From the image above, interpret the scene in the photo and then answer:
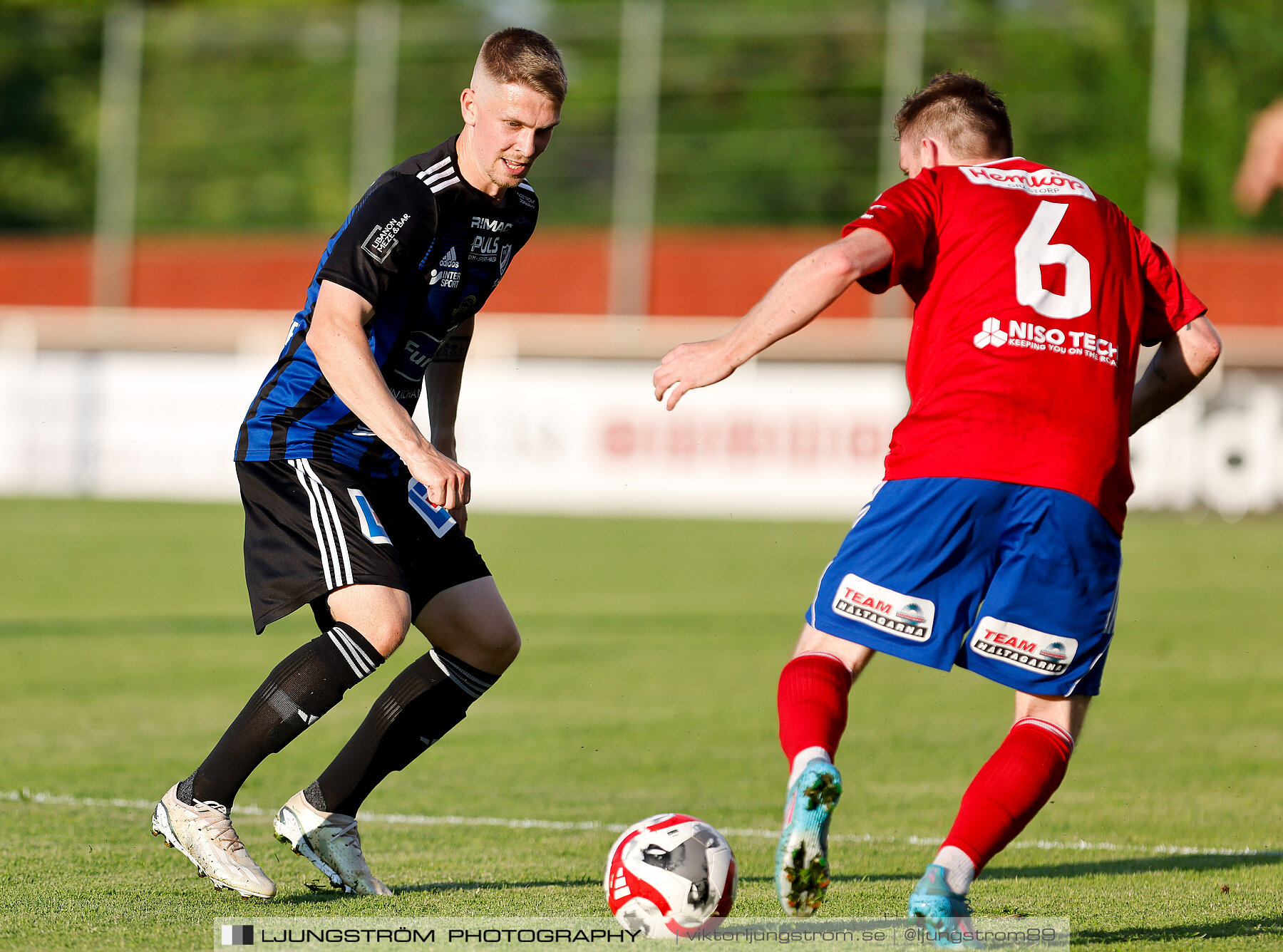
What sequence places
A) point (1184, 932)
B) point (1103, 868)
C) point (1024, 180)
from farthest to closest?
1. point (1103, 868)
2. point (1184, 932)
3. point (1024, 180)

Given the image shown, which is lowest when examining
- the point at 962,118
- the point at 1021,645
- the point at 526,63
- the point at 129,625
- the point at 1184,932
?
the point at 129,625

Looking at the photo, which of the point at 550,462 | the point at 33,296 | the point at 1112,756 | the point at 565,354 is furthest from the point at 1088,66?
the point at 1112,756

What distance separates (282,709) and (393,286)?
3.74ft

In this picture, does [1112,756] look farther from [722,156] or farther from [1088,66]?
[1088,66]

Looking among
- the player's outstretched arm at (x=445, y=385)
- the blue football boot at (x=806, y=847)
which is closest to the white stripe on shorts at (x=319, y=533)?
the player's outstretched arm at (x=445, y=385)

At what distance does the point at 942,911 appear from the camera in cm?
366

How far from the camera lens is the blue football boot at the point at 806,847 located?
11.6 ft

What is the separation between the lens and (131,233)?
32.5m

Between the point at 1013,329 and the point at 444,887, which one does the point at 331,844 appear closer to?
the point at 444,887

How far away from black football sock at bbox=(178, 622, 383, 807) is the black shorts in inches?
5.7

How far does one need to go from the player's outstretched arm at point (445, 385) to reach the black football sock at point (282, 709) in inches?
30.7

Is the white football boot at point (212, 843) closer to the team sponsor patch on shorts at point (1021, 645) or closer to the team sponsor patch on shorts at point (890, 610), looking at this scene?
the team sponsor patch on shorts at point (890, 610)

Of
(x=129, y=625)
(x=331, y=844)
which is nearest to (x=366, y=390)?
(x=331, y=844)

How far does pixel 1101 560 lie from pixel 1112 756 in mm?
4040
